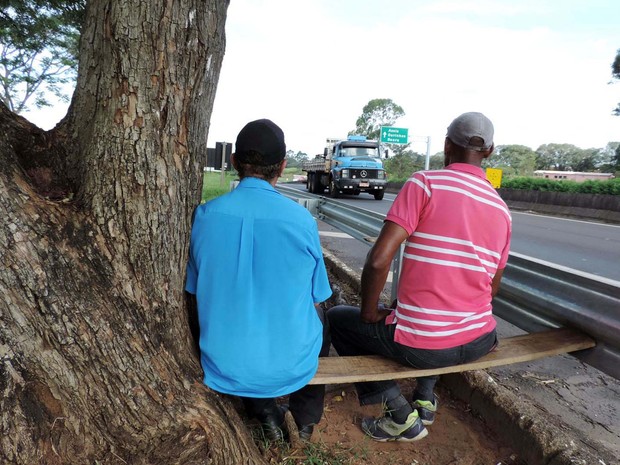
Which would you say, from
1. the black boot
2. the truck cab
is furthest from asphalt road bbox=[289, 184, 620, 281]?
the truck cab

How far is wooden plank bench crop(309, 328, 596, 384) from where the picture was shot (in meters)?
2.05

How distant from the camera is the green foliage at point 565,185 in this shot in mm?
14969

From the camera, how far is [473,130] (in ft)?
6.83

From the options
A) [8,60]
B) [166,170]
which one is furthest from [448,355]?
[8,60]

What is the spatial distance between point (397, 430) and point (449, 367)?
44 centimetres

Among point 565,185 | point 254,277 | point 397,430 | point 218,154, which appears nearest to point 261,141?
point 254,277

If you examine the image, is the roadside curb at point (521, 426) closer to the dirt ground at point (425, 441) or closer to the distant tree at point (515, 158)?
the dirt ground at point (425, 441)

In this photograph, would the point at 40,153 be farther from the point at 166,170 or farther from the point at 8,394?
the point at 8,394

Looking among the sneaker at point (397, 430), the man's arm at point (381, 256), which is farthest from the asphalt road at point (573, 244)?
the man's arm at point (381, 256)

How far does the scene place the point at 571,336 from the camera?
2.22m

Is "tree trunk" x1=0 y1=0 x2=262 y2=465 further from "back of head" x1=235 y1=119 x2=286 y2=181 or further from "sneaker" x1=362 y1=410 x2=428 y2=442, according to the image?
"sneaker" x1=362 y1=410 x2=428 y2=442

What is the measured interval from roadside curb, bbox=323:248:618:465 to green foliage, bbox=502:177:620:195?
49.8ft

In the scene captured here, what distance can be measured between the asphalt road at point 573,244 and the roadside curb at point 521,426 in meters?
4.51

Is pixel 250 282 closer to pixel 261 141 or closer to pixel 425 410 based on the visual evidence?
pixel 261 141
